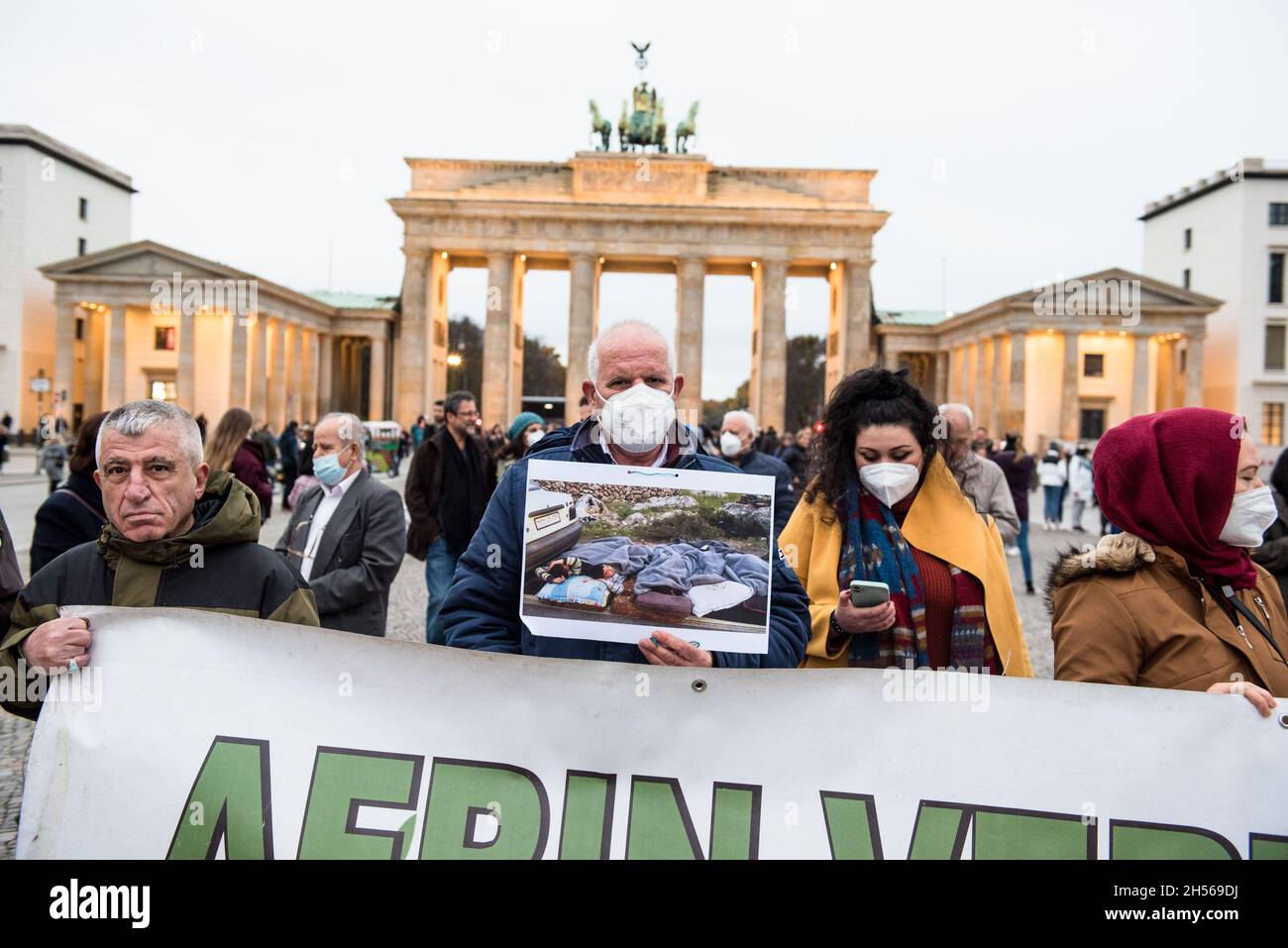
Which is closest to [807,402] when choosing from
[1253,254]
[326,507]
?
[1253,254]

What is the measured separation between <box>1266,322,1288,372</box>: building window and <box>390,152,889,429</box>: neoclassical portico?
2458 centimetres

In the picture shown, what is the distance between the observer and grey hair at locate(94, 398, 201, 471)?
2.99 m

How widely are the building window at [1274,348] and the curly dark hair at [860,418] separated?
211ft

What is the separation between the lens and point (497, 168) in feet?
174

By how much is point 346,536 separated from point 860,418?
285cm

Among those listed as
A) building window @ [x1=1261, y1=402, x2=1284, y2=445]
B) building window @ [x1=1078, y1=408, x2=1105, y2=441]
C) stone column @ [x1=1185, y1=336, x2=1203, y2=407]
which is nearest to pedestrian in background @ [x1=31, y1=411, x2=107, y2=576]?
stone column @ [x1=1185, y1=336, x2=1203, y2=407]

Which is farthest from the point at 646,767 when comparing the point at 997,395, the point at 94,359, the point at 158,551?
the point at 94,359

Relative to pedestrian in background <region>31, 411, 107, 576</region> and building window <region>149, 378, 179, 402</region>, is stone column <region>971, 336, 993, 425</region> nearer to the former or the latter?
building window <region>149, 378, 179, 402</region>

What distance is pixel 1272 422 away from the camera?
57281 millimetres

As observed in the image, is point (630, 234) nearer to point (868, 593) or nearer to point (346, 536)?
point (346, 536)

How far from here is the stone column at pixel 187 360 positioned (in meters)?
51.0

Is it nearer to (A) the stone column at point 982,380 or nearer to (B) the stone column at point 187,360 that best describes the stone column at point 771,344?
(A) the stone column at point 982,380

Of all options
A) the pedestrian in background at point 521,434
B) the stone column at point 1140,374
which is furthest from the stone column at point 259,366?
the stone column at point 1140,374
